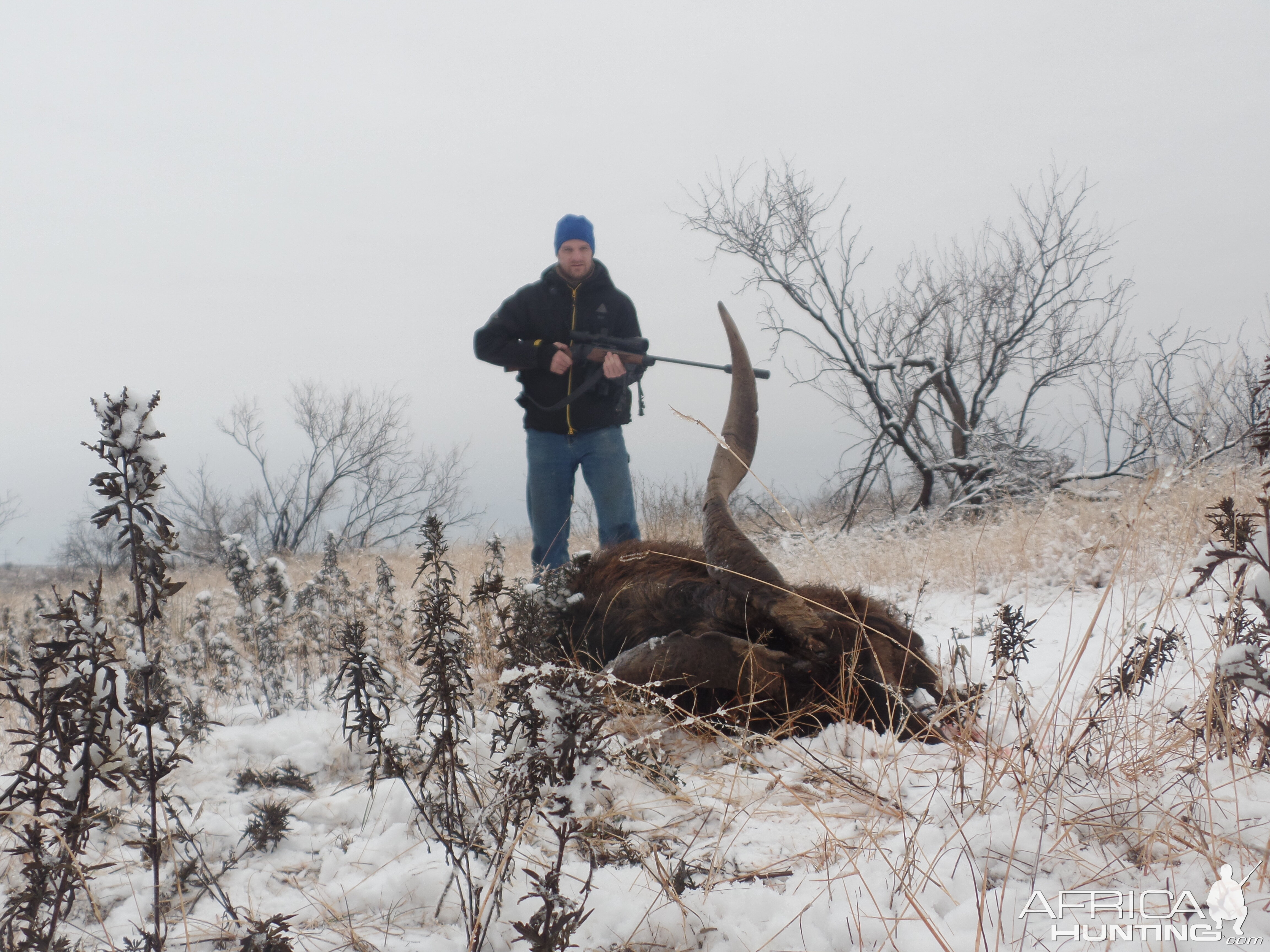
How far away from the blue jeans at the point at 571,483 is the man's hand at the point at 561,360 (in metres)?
0.42

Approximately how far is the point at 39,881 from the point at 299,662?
3327 millimetres

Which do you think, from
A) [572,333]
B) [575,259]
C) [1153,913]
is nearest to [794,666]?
[1153,913]

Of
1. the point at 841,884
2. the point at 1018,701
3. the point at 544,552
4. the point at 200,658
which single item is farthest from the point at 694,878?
the point at 200,658

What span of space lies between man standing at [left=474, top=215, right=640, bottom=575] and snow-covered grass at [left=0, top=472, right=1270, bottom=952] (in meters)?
2.26

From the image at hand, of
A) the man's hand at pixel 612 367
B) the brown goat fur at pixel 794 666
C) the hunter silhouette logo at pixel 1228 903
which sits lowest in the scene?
the hunter silhouette logo at pixel 1228 903

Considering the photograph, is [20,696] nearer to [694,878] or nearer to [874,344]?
[694,878]

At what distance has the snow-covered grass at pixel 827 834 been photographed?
1432mm

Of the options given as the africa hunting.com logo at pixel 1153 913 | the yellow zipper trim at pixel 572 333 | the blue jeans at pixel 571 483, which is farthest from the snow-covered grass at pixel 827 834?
the yellow zipper trim at pixel 572 333

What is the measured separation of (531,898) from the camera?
1.60 meters

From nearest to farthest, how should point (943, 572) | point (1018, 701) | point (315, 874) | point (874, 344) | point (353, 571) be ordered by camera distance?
1. point (315, 874)
2. point (1018, 701)
3. point (943, 572)
4. point (353, 571)
5. point (874, 344)

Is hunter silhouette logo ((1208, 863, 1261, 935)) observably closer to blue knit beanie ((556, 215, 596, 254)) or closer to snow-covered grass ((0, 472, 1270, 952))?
snow-covered grass ((0, 472, 1270, 952))

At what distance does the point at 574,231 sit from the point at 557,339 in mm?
775

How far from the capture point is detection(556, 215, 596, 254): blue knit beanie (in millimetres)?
5137

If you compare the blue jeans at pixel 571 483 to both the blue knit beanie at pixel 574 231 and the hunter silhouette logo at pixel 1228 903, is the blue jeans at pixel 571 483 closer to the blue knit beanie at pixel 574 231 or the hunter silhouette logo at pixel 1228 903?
the blue knit beanie at pixel 574 231
